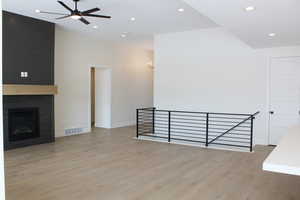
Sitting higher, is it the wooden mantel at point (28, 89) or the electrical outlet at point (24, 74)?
the electrical outlet at point (24, 74)

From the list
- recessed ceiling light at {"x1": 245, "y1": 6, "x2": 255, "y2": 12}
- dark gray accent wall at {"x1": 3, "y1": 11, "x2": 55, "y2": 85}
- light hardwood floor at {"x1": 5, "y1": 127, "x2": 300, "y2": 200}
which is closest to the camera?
recessed ceiling light at {"x1": 245, "y1": 6, "x2": 255, "y2": 12}

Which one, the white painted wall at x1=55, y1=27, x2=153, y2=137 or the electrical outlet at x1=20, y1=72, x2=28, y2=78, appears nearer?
the electrical outlet at x1=20, y1=72, x2=28, y2=78

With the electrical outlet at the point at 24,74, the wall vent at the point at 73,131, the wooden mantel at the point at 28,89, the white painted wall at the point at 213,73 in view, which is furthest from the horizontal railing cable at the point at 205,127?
the electrical outlet at the point at 24,74

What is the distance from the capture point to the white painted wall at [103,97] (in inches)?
366

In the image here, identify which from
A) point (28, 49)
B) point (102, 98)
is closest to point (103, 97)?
point (102, 98)

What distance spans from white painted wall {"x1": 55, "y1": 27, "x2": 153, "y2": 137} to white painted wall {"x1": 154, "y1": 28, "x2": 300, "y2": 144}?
6.62ft

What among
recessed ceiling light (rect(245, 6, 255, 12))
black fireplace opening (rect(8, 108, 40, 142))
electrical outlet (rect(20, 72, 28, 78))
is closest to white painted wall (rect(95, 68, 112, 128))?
black fireplace opening (rect(8, 108, 40, 142))

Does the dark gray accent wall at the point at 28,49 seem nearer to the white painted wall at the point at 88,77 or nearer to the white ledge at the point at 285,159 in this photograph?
the white painted wall at the point at 88,77

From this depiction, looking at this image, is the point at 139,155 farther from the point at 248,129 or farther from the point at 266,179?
the point at 248,129

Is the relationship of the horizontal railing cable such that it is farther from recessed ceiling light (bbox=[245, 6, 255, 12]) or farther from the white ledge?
the white ledge

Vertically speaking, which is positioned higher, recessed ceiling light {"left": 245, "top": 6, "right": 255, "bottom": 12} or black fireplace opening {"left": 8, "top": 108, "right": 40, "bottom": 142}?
recessed ceiling light {"left": 245, "top": 6, "right": 255, "bottom": 12}

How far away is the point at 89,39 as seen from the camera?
8445mm

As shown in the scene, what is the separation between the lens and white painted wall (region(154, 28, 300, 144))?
6617mm

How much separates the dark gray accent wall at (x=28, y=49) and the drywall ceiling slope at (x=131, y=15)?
0.25m
